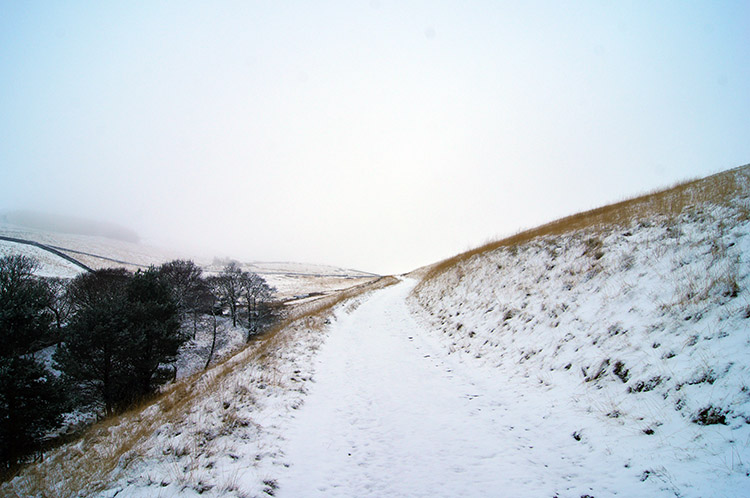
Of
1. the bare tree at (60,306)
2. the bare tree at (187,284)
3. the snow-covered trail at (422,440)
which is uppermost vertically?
the snow-covered trail at (422,440)

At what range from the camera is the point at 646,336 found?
577cm

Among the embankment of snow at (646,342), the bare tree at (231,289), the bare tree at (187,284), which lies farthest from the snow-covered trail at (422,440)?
the bare tree at (231,289)

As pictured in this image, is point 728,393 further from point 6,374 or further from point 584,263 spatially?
point 6,374

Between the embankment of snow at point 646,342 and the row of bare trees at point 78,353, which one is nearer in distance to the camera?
the embankment of snow at point 646,342

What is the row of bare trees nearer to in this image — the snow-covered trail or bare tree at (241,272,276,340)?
bare tree at (241,272,276,340)

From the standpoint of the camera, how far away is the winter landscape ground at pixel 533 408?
4.08m

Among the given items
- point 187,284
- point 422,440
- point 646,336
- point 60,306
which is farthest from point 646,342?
point 60,306

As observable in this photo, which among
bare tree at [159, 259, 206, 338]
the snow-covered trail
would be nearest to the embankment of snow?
the snow-covered trail

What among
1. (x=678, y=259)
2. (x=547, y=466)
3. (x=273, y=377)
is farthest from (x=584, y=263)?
(x=273, y=377)

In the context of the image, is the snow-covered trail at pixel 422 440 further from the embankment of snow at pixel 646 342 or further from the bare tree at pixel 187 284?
the bare tree at pixel 187 284

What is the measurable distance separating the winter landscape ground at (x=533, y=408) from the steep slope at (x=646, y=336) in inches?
1.2

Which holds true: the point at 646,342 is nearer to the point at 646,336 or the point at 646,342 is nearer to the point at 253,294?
the point at 646,336

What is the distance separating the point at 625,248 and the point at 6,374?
28.7 m

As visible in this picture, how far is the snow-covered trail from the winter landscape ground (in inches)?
1.4
